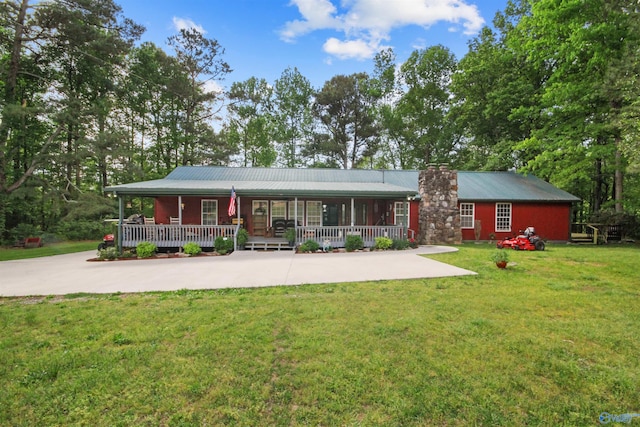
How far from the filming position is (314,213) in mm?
15430

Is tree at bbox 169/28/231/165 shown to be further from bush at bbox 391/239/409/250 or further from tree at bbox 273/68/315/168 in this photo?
bush at bbox 391/239/409/250

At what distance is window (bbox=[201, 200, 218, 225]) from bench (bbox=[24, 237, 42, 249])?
8868 millimetres

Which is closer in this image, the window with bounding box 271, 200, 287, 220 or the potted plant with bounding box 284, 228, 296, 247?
the potted plant with bounding box 284, 228, 296, 247

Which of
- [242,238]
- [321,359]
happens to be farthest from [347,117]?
[321,359]

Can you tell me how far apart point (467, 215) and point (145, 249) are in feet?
52.7

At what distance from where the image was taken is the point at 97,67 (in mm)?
20031

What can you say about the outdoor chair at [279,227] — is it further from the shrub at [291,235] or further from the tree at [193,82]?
the tree at [193,82]

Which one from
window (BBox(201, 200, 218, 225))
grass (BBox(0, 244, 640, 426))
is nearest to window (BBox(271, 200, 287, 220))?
window (BBox(201, 200, 218, 225))

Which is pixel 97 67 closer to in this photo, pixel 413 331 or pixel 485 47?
pixel 413 331

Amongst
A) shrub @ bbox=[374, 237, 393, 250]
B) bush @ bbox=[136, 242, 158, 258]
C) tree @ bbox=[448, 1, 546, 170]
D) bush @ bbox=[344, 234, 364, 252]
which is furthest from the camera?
tree @ bbox=[448, 1, 546, 170]

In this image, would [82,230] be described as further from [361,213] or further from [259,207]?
[361,213]

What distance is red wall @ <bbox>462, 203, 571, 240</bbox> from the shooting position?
16016mm

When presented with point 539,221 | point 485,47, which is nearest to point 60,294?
point 539,221

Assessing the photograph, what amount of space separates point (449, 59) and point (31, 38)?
107 ft
